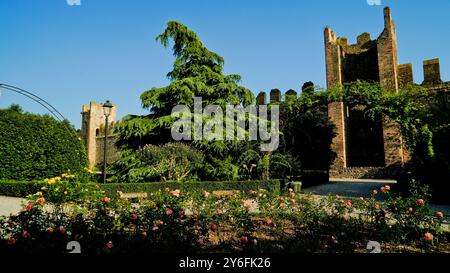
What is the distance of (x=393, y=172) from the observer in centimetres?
1767

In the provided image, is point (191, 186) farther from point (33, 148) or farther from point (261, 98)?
point (261, 98)

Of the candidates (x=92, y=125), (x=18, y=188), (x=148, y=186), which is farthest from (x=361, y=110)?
(x=92, y=125)

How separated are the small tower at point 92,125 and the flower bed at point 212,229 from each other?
26.8m

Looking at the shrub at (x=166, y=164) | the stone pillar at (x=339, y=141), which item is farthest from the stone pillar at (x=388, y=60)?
Result: the shrub at (x=166, y=164)

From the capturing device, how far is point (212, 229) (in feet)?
12.0

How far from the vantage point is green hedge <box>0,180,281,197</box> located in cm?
901

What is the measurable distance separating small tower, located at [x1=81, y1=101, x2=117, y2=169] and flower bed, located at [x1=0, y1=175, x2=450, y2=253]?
26.8 m

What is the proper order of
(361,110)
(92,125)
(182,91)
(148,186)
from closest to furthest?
(148,186), (182,91), (361,110), (92,125)

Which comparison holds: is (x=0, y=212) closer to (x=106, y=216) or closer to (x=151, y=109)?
(x=106, y=216)

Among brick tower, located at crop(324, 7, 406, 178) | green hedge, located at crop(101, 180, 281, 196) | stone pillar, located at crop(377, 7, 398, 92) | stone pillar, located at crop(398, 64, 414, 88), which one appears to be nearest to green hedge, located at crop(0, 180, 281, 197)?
green hedge, located at crop(101, 180, 281, 196)

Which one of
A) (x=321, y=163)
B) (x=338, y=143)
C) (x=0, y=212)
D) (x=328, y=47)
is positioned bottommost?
(x=0, y=212)

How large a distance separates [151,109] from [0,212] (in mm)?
7735

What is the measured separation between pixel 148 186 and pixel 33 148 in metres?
5.89
